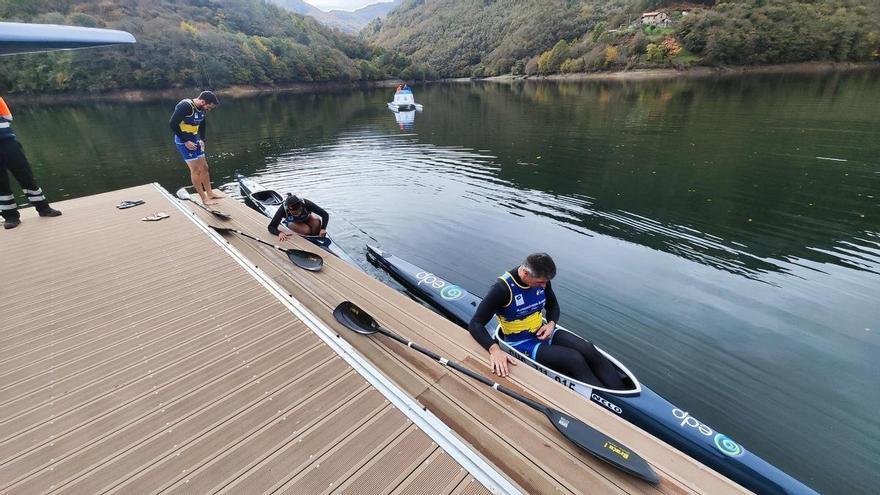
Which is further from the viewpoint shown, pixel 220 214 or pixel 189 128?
pixel 220 214

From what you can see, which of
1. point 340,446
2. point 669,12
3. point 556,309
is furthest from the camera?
point 669,12

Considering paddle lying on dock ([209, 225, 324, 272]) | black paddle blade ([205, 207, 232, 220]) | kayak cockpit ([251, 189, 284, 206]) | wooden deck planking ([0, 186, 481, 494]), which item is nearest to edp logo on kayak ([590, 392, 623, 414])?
wooden deck planking ([0, 186, 481, 494])

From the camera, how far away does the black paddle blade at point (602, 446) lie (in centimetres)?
330

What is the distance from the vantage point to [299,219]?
979cm

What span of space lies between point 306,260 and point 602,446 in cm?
608

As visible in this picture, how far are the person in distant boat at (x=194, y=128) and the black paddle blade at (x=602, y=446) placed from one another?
32.7 ft

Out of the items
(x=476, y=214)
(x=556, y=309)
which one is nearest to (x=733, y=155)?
(x=476, y=214)

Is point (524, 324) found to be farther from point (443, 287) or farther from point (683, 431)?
point (443, 287)

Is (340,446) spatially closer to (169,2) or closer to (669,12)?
(669,12)

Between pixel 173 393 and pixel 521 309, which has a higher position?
pixel 521 309

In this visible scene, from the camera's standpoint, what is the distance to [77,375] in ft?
14.5

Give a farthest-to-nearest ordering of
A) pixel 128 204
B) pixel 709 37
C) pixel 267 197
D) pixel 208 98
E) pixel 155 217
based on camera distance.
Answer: pixel 709 37
pixel 267 197
pixel 128 204
pixel 155 217
pixel 208 98

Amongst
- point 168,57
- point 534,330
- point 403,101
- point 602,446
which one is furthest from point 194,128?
point 168,57

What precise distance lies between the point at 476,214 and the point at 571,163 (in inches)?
336
